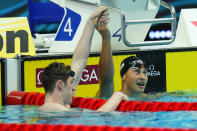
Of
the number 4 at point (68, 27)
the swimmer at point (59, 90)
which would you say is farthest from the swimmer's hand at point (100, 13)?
the number 4 at point (68, 27)

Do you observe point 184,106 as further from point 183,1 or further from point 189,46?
point 183,1

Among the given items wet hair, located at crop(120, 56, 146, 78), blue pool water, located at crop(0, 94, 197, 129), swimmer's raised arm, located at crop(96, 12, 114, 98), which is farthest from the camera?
wet hair, located at crop(120, 56, 146, 78)

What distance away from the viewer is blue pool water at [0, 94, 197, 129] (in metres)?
3.73

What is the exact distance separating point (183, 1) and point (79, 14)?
3.50 meters

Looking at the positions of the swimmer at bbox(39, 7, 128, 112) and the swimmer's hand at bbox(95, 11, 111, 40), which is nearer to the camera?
the swimmer at bbox(39, 7, 128, 112)

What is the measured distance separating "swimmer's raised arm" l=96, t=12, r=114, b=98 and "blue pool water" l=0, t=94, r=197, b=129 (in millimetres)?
594

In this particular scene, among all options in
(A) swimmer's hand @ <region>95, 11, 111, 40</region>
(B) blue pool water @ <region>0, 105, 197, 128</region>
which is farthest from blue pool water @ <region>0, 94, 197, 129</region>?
(A) swimmer's hand @ <region>95, 11, 111, 40</region>

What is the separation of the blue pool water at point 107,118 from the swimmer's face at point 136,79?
79 cm

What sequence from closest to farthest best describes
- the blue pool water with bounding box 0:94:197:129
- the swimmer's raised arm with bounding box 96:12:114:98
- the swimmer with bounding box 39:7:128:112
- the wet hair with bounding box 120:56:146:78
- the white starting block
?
the blue pool water with bounding box 0:94:197:129, the swimmer with bounding box 39:7:128:112, the swimmer's raised arm with bounding box 96:12:114:98, the wet hair with bounding box 120:56:146:78, the white starting block

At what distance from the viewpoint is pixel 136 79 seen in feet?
16.2

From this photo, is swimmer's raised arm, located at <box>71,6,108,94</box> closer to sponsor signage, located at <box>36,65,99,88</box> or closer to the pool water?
sponsor signage, located at <box>36,65,99,88</box>

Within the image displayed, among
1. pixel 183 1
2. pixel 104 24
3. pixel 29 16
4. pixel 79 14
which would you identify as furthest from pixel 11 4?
pixel 104 24

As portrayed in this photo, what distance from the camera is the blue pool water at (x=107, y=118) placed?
3730mm

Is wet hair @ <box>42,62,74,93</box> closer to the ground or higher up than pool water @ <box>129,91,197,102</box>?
higher up
